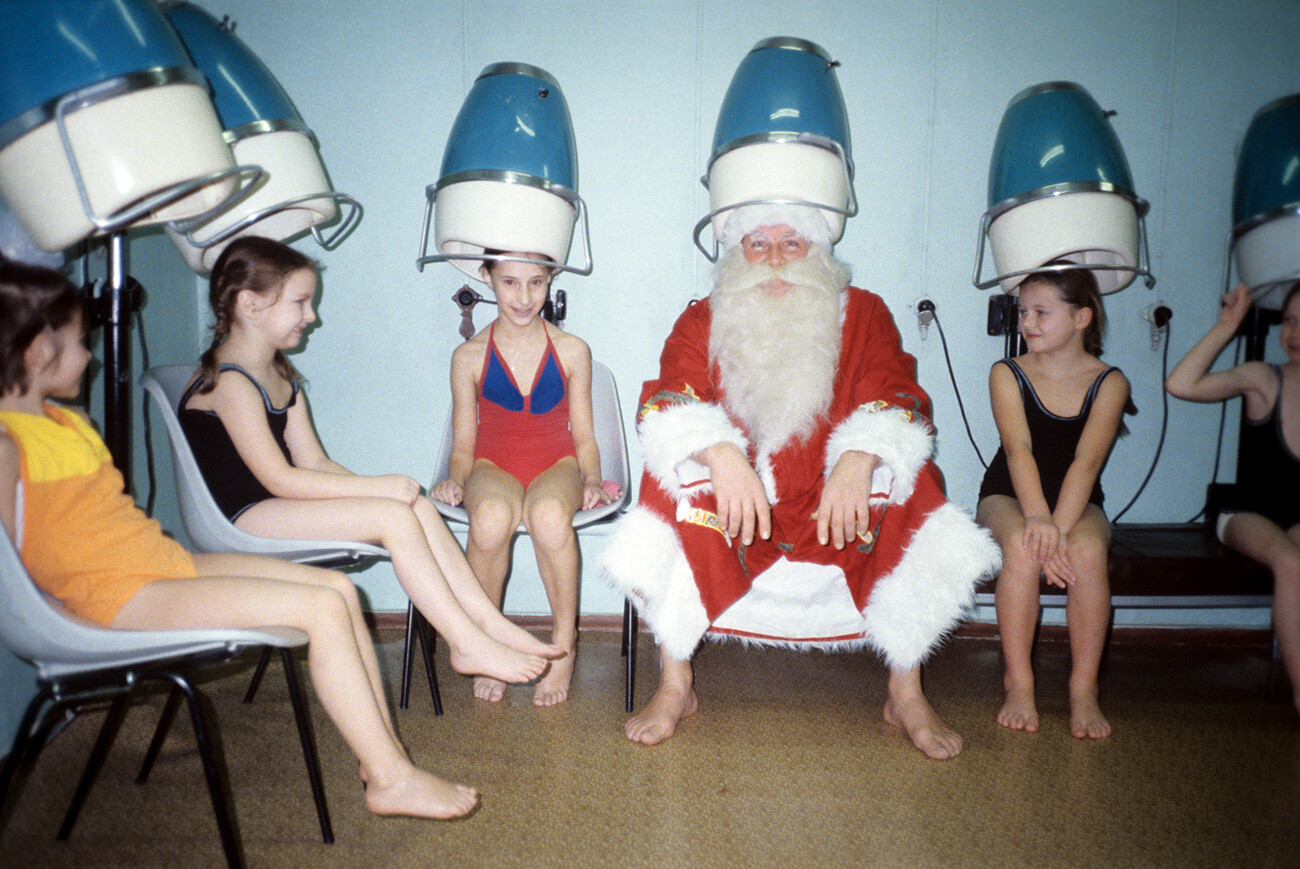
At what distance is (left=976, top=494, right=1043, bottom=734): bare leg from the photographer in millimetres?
1909

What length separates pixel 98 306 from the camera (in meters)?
1.58

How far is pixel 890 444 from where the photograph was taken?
176 cm

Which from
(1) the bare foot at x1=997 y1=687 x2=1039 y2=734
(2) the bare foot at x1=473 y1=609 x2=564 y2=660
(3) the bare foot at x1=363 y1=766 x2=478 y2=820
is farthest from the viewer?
(1) the bare foot at x1=997 y1=687 x2=1039 y2=734

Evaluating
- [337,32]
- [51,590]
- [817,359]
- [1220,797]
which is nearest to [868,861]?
[1220,797]

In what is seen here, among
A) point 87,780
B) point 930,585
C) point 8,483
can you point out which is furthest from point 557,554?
point 8,483

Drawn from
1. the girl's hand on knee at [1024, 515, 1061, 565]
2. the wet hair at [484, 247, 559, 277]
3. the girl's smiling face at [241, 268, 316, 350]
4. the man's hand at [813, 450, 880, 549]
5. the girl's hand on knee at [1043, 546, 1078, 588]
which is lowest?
the girl's hand on knee at [1043, 546, 1078, 588]

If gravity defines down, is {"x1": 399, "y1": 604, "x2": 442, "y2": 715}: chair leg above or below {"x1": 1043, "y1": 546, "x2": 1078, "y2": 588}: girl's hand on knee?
below

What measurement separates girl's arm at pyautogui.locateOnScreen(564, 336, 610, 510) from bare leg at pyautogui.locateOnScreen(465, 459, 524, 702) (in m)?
0.22

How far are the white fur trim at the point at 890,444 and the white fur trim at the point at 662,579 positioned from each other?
1.37ft

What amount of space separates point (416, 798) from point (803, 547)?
1010 mm

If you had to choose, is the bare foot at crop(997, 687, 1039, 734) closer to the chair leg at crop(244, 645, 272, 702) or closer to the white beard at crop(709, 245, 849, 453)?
the white beard at crop(709, 245, 849, 453)

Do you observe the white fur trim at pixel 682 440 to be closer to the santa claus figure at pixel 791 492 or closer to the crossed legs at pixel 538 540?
the santa claus figure at pixel 791 492

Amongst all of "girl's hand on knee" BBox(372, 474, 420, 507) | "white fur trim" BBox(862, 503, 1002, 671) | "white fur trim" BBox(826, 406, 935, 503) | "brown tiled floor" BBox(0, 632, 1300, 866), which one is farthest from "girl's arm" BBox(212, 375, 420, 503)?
"white fur trim" BBox(862, 503, 1002, 671)

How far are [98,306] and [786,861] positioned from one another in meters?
1.72
